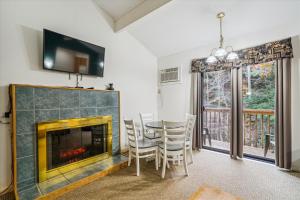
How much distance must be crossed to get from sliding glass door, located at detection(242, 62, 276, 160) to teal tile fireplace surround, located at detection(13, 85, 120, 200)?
3329 millimetres

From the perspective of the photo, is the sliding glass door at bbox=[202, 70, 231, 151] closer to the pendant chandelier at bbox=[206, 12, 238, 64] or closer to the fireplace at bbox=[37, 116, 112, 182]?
the pendant chandelier at bbox=[206, 12, 238, 64]

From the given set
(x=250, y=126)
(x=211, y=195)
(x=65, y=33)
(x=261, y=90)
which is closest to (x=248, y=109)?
(x=250, y=126)

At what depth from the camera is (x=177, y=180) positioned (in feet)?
7.52

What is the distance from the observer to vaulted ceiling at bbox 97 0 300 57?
2.41 metres

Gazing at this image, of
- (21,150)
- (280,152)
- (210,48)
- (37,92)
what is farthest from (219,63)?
(21,150)

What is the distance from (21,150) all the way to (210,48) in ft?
13.0

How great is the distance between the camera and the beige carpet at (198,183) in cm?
195

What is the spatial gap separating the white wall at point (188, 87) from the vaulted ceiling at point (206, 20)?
0.40ft

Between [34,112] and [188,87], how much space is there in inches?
127

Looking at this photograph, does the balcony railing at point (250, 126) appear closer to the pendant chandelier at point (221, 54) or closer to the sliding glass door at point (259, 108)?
the sliding glass door at point (259, 108)

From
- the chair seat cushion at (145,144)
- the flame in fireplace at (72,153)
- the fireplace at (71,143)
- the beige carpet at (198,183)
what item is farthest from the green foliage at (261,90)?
the flame in fireplace at (72,153)

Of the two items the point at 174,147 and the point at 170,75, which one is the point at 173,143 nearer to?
the point at 174,147

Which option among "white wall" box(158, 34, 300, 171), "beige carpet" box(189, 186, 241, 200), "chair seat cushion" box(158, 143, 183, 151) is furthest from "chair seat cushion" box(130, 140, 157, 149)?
"white wall" box(158, 34, 300, 171)

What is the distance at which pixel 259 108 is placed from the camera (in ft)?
11.1
